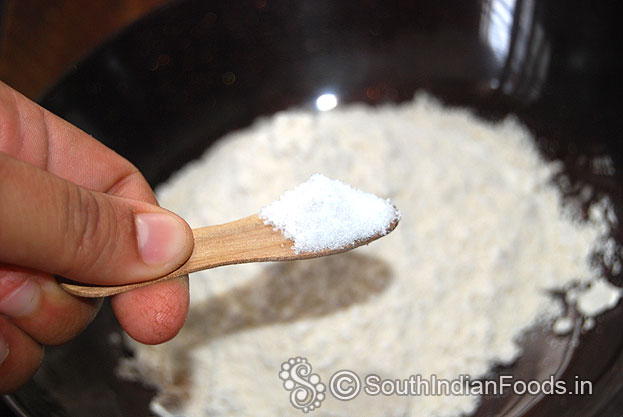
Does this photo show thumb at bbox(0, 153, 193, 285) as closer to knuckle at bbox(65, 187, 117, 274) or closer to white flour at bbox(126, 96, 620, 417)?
knuckle at bbox(65, 187, 117, 274)

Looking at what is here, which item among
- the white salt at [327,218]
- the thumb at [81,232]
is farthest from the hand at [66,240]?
the white salt at [327,218]

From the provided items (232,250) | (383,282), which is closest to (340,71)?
(383,282)

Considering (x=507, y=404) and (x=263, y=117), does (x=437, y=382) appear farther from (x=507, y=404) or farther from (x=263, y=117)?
(x=263, y=117)

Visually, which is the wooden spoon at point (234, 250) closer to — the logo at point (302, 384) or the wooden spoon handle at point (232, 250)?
the wooden spoon handle at point (232, 250)

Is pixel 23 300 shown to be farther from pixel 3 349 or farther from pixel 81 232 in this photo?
pixel 81 232

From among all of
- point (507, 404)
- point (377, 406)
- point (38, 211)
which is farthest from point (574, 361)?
point (38, 211)

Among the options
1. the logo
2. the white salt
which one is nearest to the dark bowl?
the logo
